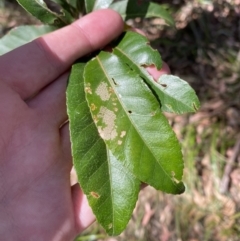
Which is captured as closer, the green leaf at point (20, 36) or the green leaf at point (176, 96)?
the green leaf at point (176, 96)

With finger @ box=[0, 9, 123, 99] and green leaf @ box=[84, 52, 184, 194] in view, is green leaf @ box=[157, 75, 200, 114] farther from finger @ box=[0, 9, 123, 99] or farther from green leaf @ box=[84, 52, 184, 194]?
finger @ box=[0, 9, 123, 99]

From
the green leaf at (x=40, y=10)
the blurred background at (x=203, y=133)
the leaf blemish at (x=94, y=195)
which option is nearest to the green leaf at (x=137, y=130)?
the leaf blemish at (x=94, y=195)

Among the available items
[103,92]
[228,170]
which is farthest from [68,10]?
[228,170]

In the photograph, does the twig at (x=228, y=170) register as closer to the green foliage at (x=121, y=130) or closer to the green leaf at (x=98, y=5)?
the green foliage at (x=121, y=130)

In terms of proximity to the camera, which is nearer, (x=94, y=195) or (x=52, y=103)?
(x=94, y=195)

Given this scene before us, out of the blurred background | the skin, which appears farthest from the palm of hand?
the blurred background

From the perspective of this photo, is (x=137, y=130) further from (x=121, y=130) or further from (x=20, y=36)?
(x=20, y=36)
